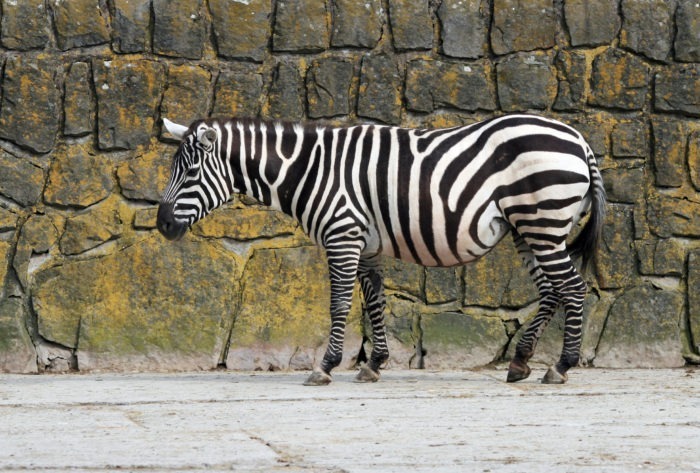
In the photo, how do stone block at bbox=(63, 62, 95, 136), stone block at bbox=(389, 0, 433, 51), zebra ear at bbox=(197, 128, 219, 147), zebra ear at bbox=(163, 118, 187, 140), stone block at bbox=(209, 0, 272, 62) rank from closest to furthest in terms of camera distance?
zebra ear at bbox=(197, 128, 219, 147)
zebra ear at bbox=(163, 118, 187, 140)
stone block at bbox=(63, 62, 95, 136)
stone block at bbox=(209, 0, 272, 62)
stone block at bbox=(389, 0, 433, 51)

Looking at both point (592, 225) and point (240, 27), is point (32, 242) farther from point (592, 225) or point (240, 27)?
point (592, 225)

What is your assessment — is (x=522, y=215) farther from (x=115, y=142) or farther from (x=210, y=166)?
(x=115, y=142)

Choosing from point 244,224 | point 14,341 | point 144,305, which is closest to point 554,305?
point 244,224

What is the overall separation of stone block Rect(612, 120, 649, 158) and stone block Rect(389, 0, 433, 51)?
1.40 m

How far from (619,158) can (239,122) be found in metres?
2.57

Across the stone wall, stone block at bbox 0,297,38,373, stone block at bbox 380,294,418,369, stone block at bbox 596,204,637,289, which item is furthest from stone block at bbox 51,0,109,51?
stone block at bbox 596,204,637,289

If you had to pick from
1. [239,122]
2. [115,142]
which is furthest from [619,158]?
[115,142]

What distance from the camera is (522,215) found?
7016 millimetres

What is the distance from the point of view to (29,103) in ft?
25.3

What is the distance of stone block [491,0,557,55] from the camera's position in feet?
26.5

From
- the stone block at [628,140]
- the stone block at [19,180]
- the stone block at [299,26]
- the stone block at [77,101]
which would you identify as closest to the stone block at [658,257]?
the stone block at [628,140]

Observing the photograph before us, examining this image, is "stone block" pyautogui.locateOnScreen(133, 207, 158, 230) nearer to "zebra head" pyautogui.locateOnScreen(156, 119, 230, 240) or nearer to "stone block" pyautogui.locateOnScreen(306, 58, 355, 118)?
"zebra head" pyautogui.locateOnScreen(156, 119, 230, 240)

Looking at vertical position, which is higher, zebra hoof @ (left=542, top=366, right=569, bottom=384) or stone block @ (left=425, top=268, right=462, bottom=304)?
stone block @ (left=425, top=268, right=462, bottom=304)

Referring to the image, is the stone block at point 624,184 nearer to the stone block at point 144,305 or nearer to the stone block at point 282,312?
the stone block at point 282,312
